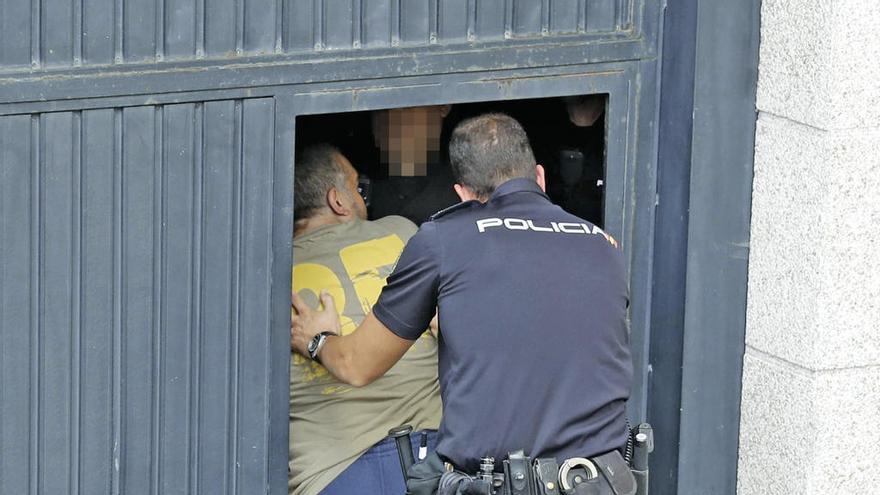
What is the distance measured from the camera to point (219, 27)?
371cm

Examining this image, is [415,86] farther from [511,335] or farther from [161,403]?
[161,403]

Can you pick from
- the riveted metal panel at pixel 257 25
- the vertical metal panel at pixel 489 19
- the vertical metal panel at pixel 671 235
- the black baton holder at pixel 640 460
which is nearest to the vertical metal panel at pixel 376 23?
the riveted metal panel at pixel 257 25

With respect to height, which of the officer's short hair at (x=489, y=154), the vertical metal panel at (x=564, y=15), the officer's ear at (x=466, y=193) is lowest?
the officer's ear at (x=466, y=193)

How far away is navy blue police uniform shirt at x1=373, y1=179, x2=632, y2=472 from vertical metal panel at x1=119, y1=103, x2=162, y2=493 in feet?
1.98

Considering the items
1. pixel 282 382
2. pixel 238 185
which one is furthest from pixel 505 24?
pixel 282 382

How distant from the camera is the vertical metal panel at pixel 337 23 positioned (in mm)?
3850

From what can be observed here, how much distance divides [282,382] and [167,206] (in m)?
0.58

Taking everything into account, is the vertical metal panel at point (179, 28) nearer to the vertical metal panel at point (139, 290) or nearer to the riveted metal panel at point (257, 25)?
the riveted metal panel at point (257, 25)

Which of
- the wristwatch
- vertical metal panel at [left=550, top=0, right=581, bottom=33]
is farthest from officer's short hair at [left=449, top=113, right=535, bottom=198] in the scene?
the wristwatch

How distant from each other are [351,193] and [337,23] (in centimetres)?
85

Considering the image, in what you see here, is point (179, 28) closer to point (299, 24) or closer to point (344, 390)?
point (299, 24)

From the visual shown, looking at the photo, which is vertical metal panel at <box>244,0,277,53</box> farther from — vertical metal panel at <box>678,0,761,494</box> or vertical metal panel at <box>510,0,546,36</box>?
vertical metal panel at <box>678,0,761,494</box>

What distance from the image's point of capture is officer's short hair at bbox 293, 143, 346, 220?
4.54 metres

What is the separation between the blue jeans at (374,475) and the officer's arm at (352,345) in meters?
0.30
